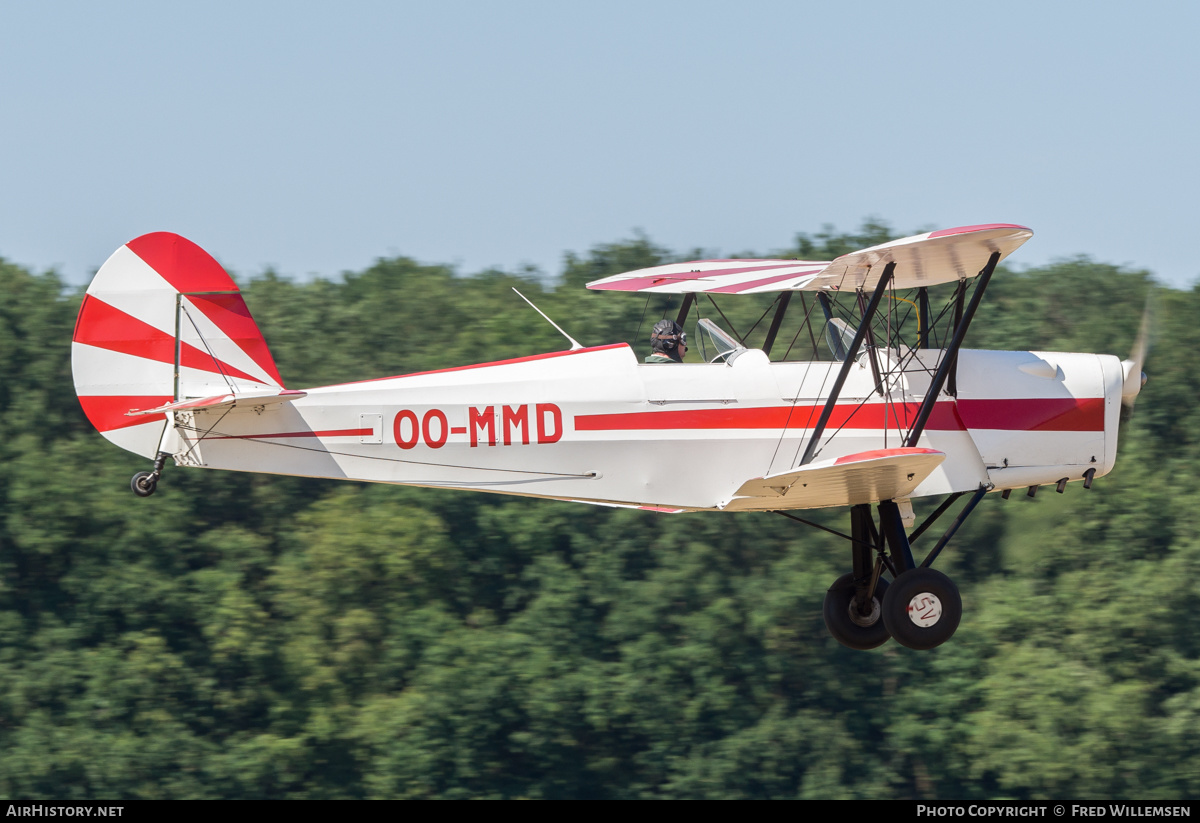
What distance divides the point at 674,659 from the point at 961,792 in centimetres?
535

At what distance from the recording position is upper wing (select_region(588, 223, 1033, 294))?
819cm

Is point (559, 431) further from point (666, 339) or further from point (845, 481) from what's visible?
Answer: point (845, 481)

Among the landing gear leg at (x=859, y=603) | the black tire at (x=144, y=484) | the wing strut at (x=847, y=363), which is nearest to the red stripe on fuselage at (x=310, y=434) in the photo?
the black tire at (x=144, y=484)

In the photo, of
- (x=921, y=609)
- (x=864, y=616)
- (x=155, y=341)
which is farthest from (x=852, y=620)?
(x=155, y=341)

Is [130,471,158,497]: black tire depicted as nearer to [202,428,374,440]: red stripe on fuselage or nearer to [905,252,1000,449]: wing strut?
[202,428,374,440]: red stripe on fuselage

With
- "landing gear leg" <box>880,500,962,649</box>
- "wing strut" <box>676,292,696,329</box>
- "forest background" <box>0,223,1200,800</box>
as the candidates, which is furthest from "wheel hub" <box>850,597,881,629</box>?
"forest background" <box>0,223,1200,800</box>

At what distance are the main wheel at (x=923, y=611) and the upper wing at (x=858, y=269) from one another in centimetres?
198

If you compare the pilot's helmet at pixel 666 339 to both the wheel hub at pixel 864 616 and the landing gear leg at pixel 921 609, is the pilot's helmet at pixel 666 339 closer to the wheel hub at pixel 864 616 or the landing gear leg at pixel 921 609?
the landing gear leg at pixel 921 609

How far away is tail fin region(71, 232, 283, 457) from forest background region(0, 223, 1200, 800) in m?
12.5

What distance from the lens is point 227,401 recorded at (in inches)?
337

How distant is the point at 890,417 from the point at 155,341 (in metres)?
4.80

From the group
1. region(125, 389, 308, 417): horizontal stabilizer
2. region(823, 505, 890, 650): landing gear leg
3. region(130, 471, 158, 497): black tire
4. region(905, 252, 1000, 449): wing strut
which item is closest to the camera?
region(130, 471, 158, 497): black tire
